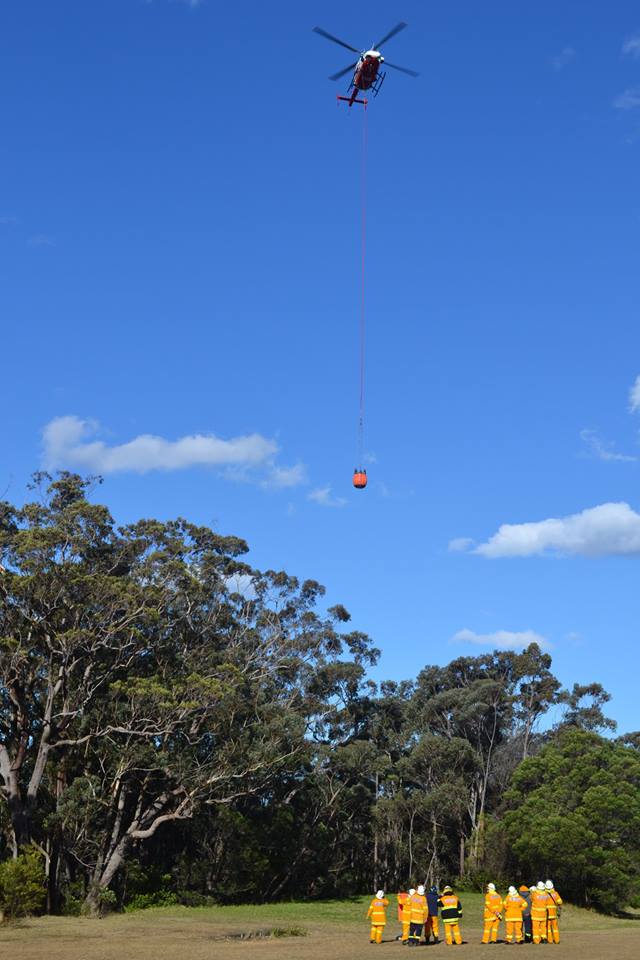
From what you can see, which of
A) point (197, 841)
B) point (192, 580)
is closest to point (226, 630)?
point (192, 580)

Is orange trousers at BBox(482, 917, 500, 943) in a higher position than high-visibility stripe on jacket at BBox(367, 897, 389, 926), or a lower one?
lower

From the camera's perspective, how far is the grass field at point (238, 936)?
21.4 m

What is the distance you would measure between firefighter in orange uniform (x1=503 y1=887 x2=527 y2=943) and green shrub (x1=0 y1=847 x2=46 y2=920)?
1342 centimetres

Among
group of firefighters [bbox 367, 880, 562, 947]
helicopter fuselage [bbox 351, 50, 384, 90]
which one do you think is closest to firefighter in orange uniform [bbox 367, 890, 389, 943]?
group of firefighters [bbox 367, 880, 562, 947]

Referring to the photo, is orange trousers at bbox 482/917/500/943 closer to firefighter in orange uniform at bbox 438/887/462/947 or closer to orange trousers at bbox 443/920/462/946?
firefighter in orange uniform at bbox 438/887/462/947

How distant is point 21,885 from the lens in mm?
28234

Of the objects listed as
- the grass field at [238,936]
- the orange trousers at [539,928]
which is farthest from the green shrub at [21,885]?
the orange trousers at [539,928]

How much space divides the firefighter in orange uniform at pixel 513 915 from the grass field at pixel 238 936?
3.40 ft

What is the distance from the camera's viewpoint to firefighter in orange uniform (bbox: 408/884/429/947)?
2462cm

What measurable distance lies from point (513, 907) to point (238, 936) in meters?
7.45

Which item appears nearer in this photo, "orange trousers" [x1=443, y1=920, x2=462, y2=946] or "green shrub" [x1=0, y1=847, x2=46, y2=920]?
"orange trousers" [x1=443, y1=920, x2=462, y2=946]

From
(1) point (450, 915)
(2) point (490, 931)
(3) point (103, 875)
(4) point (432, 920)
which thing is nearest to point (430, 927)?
(4) point (432, 920)

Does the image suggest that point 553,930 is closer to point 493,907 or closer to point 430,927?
point 493,907

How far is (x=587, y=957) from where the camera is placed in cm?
2064
